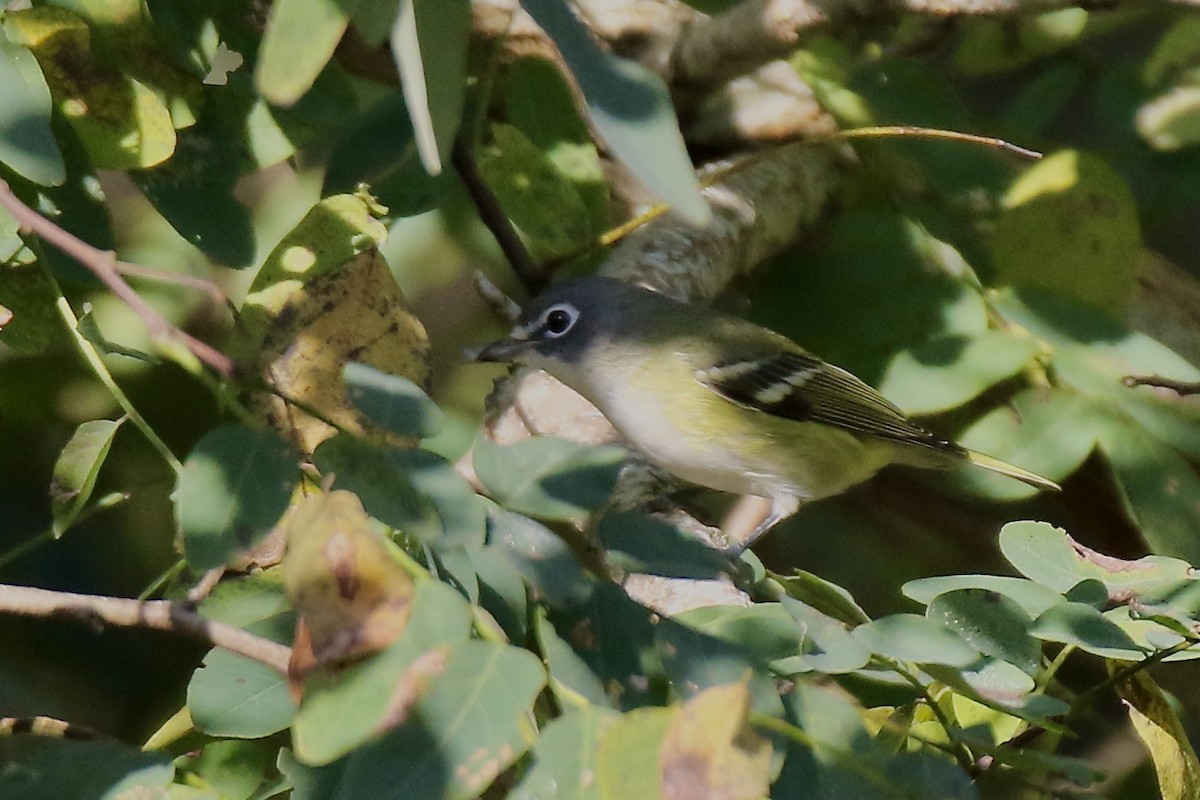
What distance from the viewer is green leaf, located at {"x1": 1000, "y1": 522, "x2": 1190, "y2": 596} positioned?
1009 mm

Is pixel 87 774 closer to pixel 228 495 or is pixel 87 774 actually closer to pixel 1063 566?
pixel 228 495

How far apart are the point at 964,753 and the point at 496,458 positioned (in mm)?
411

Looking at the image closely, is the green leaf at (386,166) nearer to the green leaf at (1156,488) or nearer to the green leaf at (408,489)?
the green leaf at (408,489)

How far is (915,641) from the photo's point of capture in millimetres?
834

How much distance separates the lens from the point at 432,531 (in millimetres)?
673

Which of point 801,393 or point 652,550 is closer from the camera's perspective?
point 652,550

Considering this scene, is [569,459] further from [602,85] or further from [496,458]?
[602,85]

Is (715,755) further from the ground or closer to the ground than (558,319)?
further from the ground

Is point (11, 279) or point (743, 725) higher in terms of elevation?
point (743, 725)

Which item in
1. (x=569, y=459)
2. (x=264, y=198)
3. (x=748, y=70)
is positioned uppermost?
(x=569, y=459)

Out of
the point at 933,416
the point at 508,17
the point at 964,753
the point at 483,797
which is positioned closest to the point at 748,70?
the point at 508,17

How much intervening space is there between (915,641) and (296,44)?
528mm

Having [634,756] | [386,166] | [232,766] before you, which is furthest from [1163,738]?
[386,166]

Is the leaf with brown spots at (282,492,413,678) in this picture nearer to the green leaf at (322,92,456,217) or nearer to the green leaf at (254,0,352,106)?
the green leaf at (254,0,352,106)
